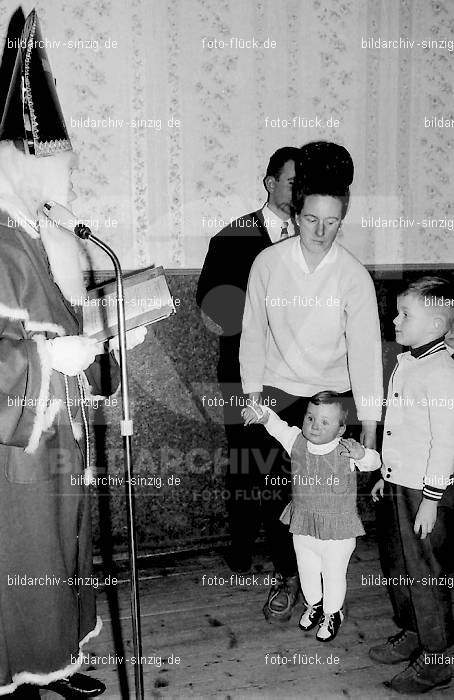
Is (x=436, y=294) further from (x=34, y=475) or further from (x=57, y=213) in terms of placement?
(x=34, y=475)

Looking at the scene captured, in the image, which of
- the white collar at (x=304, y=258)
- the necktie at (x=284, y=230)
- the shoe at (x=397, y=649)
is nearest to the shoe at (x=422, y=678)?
the shoe at (x=397, y=649)

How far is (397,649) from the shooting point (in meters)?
2.17

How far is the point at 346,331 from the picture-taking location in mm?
2221

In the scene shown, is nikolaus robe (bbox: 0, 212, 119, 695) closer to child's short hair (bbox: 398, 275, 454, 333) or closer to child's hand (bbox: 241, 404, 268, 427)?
child's hand (bbox: 241, 404, 268, 427)

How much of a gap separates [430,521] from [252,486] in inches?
41.9

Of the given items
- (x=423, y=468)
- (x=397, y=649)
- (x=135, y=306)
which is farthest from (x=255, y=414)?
(x=397, y=649)

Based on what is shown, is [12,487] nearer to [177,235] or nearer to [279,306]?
[279,306]

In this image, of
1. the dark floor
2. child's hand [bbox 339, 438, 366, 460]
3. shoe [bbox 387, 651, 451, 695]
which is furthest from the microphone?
shoe [bbox 387, 651, 451, 695]

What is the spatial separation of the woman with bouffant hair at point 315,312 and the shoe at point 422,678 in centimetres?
69

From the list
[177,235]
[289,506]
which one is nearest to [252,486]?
[289,506]

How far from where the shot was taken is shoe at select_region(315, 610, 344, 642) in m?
2.28

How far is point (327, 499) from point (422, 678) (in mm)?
598

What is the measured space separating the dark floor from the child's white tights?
170 mm

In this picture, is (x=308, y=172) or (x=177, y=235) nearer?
(x=308, y=172)
